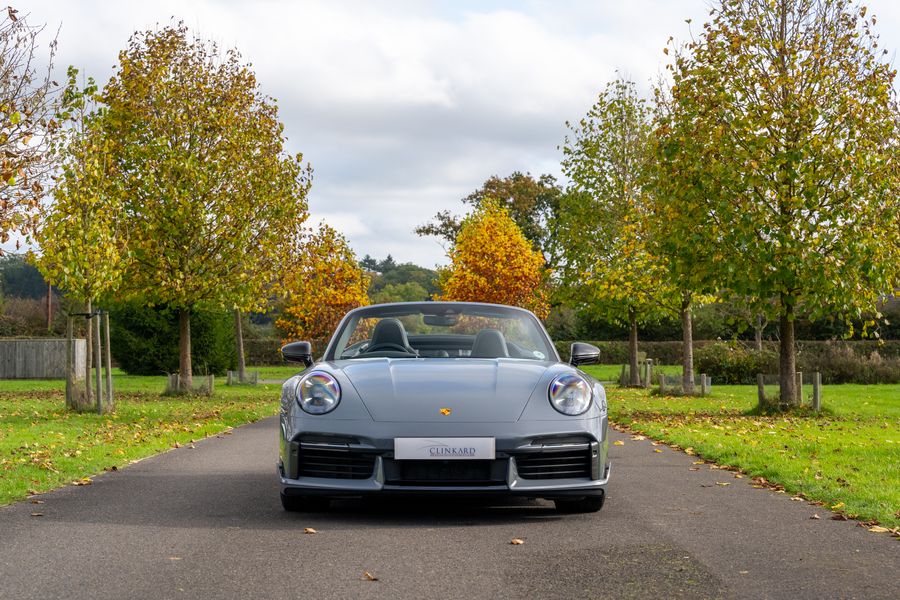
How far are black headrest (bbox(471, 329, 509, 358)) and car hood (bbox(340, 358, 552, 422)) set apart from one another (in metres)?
0.46

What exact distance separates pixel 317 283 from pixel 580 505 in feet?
→ 67.0

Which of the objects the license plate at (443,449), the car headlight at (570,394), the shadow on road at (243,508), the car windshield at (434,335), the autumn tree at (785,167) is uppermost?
the autumn tree at (785,167)

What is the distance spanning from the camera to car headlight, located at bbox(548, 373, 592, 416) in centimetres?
709

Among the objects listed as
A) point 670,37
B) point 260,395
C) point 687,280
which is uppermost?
point 670,37

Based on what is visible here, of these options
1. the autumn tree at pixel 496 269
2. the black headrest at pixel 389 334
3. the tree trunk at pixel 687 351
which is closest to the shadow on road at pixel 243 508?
the black headrest at pixel 389 334

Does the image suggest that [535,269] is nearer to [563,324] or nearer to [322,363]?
[563,324]

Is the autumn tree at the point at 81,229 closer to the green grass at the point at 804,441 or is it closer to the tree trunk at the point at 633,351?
the green grass at the point at 804,441

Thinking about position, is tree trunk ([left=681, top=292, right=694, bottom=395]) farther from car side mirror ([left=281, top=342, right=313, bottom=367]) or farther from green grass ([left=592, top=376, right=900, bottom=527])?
car side mirror ([left=281, top=342, right=313, bottom=367])

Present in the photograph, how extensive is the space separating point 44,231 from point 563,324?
39243 millimetres

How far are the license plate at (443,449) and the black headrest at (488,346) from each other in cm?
138

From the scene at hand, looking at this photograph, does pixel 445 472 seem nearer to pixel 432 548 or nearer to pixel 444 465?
pixel 444 465

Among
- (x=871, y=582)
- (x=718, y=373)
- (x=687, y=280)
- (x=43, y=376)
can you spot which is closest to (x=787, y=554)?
(x=871, y=582)

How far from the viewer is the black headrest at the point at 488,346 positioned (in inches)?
319

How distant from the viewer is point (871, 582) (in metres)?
5.28
